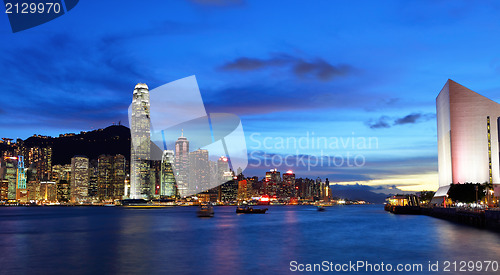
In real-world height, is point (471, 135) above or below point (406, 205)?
above

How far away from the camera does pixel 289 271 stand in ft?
121

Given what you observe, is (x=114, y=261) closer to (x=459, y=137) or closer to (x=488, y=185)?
(x=488, y=185)

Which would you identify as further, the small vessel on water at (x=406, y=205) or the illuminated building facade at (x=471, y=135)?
the small vessel on water at (x=406, y=205)

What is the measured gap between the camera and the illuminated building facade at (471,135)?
138000 mm

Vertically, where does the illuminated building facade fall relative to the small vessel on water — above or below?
above

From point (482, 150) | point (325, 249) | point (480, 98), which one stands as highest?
point (480, 98)

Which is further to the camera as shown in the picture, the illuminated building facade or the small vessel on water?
the small vessel on water

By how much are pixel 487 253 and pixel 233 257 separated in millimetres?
22438

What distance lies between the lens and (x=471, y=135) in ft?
458

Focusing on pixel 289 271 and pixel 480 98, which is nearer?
pixel 289 271

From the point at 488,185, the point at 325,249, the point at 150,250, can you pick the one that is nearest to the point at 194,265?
the point at 150,250

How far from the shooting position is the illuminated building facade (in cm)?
13800

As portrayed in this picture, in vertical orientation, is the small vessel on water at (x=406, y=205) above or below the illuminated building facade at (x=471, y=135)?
below

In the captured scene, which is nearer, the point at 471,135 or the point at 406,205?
the point at 471,135
